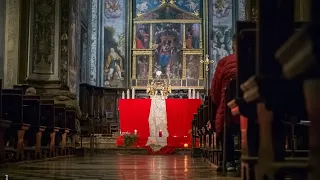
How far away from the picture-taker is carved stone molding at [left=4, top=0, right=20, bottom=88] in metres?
14.6

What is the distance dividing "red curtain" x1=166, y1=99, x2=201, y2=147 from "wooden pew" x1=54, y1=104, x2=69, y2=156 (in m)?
4.19

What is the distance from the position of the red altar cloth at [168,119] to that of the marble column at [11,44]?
312 cm

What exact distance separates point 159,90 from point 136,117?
6.27m

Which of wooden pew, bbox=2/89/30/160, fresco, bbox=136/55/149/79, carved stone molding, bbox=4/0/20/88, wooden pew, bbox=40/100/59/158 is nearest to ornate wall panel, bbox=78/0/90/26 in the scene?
fresco, bbox=136/55/149/79

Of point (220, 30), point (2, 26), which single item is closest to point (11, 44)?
point (2, 26)

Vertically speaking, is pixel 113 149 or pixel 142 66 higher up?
pixel 142 66

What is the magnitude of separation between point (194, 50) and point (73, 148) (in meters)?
11.4

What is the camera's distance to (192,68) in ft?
75.8

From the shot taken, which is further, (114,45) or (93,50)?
(114,45)

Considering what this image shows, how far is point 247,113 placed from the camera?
2.91 metres

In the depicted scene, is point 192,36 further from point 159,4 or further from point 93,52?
point 93,52

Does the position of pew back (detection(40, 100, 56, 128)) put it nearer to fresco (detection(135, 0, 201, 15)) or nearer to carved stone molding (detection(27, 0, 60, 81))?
carved stone molding (detection(27, 0, 60, 81))

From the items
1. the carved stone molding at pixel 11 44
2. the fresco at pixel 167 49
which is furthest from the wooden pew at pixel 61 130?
the fresco at pixel 167 49

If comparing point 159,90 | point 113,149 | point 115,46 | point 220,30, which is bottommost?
point 113,149
